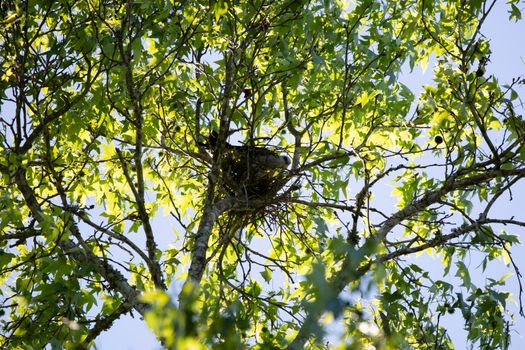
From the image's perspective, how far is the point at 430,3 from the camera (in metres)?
4.23

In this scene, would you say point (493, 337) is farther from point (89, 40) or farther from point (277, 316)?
point (89, 40)

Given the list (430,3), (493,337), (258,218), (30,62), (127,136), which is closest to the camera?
(493,337)

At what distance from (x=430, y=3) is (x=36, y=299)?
124 inches

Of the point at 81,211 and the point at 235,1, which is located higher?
the point at 235,1

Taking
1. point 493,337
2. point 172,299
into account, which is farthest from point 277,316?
point 172,299

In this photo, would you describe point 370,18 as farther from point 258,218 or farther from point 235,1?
point 258,218

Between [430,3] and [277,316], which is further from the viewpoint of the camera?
[277,316]

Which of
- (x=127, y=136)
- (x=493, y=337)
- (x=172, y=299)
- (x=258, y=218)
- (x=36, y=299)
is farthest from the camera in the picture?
(x=127, y=136)

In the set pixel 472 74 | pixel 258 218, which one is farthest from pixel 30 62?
pixel 472 74

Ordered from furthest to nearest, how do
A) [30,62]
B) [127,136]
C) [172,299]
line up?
1. [127,136]
2. [30,62]
3. [172,299]

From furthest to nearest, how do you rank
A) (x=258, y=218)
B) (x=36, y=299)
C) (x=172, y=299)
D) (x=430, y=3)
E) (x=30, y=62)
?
1. (x=258, y=218)
2. (x=30, y=62)
3. (x=430, y=3)
4. (x=36, y=299)
5. (x=172, y=299)

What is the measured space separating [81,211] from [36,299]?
0.57 metres

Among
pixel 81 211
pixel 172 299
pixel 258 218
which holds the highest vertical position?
pixel 258 218

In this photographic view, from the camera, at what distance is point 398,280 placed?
467 cm
